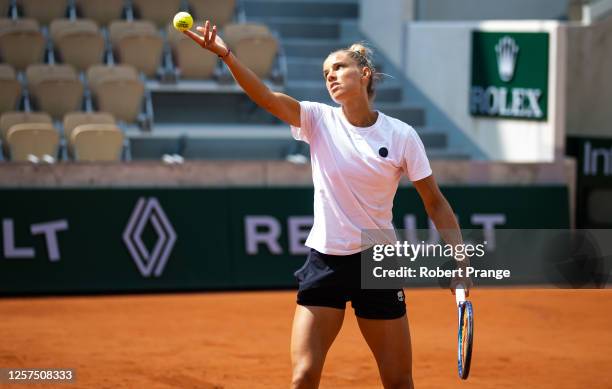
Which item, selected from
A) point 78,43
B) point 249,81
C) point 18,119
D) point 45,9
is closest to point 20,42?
point 78,43

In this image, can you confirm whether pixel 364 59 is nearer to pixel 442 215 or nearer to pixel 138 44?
pixel 442 215

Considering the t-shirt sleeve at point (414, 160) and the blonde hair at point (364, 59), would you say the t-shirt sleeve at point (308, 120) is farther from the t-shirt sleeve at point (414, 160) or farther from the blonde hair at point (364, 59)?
the t-shirt sleeve at point (414, 160)

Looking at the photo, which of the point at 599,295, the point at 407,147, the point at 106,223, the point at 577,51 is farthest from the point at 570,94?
the point at 407,147

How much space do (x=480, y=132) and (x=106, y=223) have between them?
537cm

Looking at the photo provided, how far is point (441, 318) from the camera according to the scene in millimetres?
9742

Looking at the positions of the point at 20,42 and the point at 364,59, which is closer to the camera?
the point at 364,59

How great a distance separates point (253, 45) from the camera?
46.6 ft

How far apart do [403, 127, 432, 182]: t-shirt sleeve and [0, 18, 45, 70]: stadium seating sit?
9656 millimetres

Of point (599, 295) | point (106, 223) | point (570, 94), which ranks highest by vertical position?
→ point (570, 94)

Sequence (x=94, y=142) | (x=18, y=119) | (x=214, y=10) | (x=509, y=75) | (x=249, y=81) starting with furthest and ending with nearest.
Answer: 1. (x=214, y=10)
2. (x=509, y=75)
3. (x=18, y=119)
4. (x=94, y=142)
5. (x=249, y=81)

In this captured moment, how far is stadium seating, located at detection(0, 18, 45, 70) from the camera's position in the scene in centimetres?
1341

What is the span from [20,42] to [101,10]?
5.65 feet

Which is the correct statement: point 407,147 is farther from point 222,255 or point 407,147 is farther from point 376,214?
point 222,255

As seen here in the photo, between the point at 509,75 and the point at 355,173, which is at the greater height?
the point at 355,173
